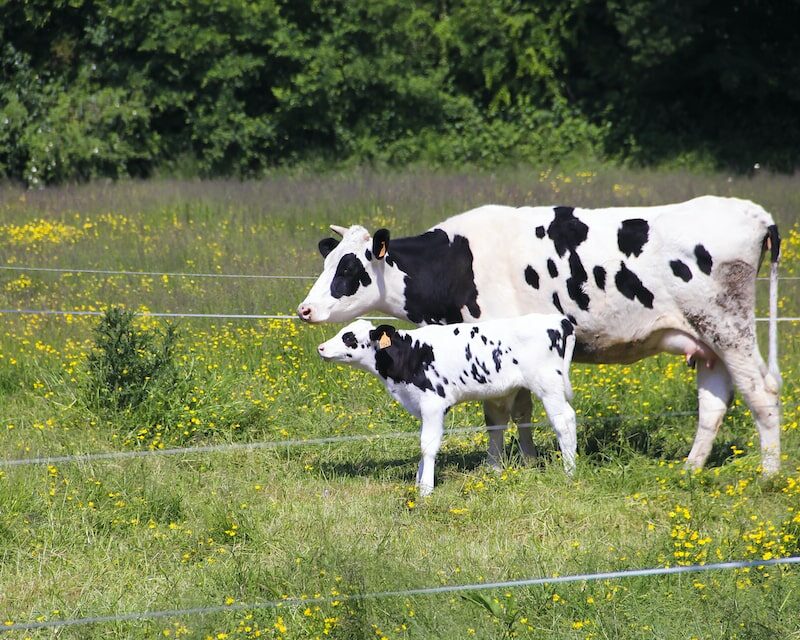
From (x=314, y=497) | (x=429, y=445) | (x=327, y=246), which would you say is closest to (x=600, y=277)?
(x=429, y=445)

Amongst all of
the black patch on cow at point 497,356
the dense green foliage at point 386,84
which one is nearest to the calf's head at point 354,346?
the black patch on cow at point 497,356

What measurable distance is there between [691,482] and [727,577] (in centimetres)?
160

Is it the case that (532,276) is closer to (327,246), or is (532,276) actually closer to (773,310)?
(327,246)

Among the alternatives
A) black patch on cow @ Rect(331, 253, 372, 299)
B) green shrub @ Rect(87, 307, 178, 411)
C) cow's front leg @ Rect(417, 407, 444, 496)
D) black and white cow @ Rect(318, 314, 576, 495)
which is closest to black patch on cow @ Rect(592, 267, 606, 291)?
black and white cow @ Rect(318, 314, 576, 495)

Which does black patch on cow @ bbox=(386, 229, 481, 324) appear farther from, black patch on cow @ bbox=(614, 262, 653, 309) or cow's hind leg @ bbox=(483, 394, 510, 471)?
black patch on cow @ bbox=(614, 262, 653, 309)

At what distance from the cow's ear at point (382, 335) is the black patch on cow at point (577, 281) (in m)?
1.31

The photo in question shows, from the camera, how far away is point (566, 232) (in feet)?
28.2

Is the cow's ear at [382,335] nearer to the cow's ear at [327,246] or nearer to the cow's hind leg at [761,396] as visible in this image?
the cow's ear at [327,246]

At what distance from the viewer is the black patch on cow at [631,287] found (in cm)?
843

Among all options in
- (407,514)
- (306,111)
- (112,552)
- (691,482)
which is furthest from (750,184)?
(112,552)

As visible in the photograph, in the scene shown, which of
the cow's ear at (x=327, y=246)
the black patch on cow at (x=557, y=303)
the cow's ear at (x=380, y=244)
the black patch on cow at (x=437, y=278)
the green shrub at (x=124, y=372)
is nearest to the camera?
the cow's ear at (x=380, y=244)

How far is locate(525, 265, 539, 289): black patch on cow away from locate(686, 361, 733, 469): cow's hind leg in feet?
4.44

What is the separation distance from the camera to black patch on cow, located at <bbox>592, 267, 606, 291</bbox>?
848 cm

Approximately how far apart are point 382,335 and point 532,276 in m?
1.22
